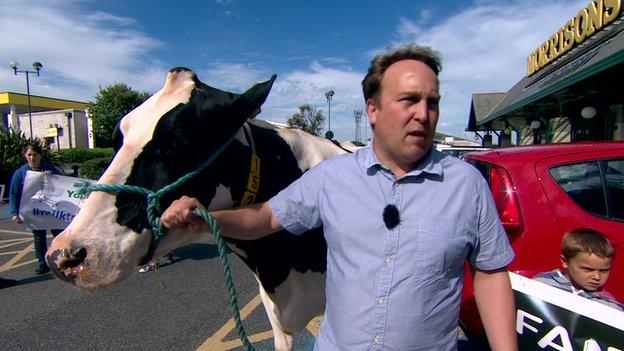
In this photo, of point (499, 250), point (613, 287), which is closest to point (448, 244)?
point (499, 250)

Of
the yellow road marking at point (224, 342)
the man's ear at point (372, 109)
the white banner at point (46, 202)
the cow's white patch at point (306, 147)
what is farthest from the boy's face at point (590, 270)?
the white banner at point (46, 202)

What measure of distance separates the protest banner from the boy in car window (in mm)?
559

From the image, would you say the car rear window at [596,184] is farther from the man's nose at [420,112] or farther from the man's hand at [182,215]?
the man's hand at [182,215]

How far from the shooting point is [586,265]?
220cm

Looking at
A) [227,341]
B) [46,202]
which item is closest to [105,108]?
[46,202]

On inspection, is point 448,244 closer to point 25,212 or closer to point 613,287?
point 613,287

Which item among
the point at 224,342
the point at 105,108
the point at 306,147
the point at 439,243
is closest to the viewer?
the point at 439,243

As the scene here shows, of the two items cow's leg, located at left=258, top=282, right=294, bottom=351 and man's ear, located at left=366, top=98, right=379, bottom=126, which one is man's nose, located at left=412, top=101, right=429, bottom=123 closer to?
man's ear, located at left=366, top=98, right=379, bottom=126

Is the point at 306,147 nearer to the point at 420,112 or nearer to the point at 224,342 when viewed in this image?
the point at 420,112

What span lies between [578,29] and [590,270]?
11597mm

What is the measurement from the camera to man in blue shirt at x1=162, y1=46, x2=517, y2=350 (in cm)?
128

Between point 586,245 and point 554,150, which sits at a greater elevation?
point 554,150

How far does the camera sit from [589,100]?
1073cm

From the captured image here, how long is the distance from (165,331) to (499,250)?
11.7ft
